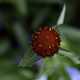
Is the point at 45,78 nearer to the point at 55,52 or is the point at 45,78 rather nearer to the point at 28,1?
the point at 55,52

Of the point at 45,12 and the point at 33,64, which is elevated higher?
the point at 45,12

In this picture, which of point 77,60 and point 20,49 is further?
point 20,49

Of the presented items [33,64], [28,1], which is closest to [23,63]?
[33,64]
